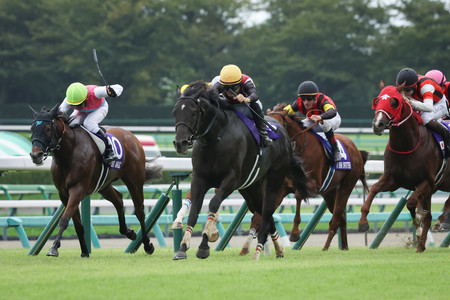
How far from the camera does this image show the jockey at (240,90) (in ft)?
27.1

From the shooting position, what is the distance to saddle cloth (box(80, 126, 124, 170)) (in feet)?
29.1

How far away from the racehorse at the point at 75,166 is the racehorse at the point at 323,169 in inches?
68.4

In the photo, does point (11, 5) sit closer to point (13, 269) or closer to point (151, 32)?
point (151, 32)

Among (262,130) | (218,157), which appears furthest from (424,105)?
(218,157)

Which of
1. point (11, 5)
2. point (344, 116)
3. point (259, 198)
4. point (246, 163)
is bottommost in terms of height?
point (344, 116)

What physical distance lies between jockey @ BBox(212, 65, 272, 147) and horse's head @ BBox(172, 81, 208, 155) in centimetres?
53

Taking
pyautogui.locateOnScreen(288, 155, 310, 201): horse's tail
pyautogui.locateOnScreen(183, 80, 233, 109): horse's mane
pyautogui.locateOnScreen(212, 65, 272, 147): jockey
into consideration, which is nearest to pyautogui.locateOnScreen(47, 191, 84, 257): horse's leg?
pyautogui.locateOnScreen(183, 80, 233, 109): horse's mane

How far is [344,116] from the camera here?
1550 inches

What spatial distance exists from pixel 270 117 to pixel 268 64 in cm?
3701

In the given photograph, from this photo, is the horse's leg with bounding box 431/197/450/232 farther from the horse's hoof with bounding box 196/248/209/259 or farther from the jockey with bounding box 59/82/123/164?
the jockey with bounding box 59/82/123/164

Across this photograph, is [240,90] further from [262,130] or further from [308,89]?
[308,89]

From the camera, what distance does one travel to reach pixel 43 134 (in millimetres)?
8141

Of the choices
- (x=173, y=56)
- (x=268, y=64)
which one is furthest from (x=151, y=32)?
(x=268, y=64)

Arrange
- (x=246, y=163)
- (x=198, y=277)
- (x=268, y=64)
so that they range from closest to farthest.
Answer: (x=198, y=277) → (x=246, y=163) → (x=268, y=64)
